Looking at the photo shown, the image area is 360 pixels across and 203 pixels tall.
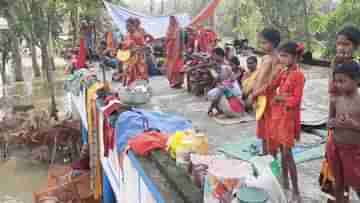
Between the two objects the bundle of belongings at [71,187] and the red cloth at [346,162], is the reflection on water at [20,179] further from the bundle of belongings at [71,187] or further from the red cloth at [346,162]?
the red cloth at [346,162]

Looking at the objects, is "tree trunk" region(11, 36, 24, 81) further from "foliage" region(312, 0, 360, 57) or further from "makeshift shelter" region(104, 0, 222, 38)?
"foliage" region(312, 0, 360, 57)

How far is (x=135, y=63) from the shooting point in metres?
8.30

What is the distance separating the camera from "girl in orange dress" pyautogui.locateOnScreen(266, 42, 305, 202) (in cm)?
357

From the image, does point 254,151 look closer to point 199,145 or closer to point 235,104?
point 199,145

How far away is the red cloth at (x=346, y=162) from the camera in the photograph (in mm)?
3012

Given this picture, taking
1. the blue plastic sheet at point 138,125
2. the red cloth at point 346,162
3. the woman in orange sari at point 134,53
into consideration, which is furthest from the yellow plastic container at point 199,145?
the woman in orange sari at point 134,53

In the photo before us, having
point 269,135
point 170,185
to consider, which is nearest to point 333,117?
point 269,135

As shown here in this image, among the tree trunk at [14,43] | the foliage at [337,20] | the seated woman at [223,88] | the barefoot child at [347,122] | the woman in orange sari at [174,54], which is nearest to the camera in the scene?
the barefoot child at [347,122]

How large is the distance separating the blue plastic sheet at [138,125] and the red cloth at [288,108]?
188cm

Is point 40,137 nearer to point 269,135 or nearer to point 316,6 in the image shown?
point 269,135

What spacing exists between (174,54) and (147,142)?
14.7ft

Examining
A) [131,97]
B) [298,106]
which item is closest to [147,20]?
[131,97]

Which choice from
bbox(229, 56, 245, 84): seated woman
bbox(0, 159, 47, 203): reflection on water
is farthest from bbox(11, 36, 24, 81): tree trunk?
bbox(229, 56, 245, 84): seated woman

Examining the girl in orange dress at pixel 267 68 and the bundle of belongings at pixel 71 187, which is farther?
the bundle of belongings at pixel 71 187
